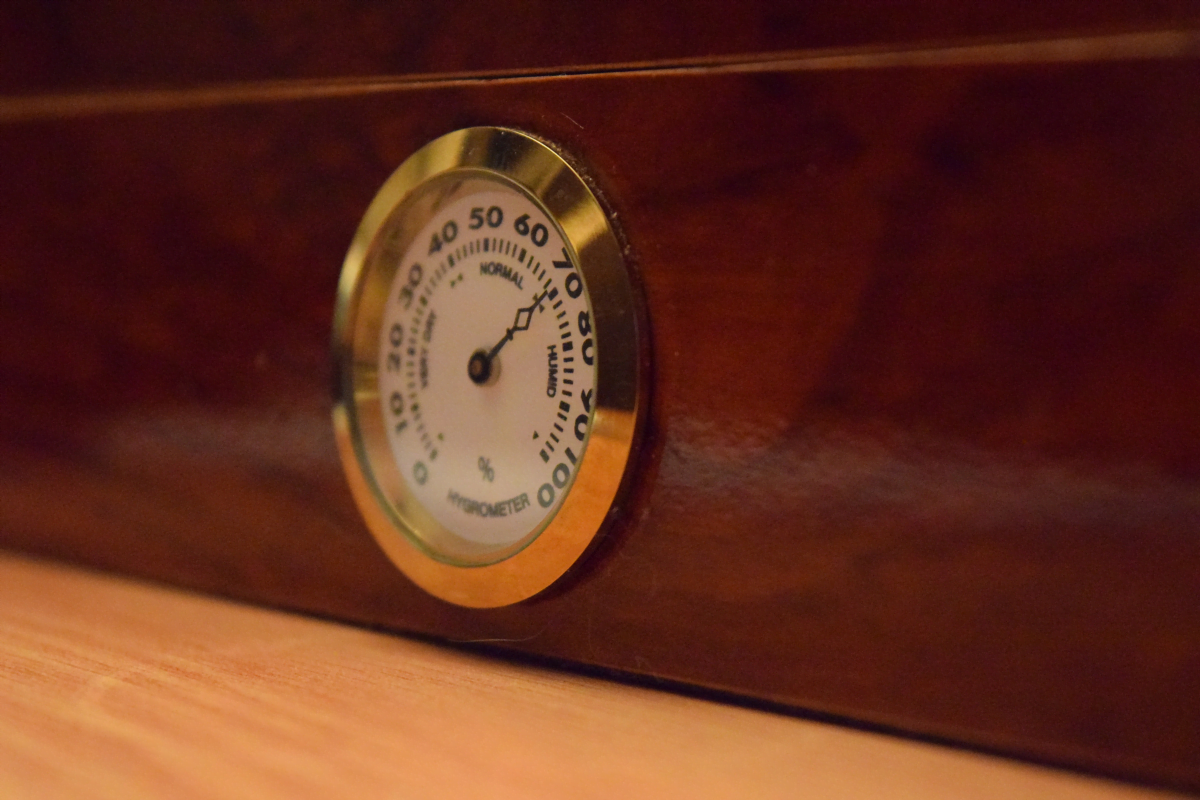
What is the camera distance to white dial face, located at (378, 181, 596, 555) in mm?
765

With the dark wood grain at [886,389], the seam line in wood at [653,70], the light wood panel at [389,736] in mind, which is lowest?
the light wood panel at [389,736]

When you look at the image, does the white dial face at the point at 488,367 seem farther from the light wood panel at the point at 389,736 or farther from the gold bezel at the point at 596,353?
the light wood panel at the point at 389,736

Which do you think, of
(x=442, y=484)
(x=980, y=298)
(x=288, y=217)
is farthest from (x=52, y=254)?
(x=980, y=298)

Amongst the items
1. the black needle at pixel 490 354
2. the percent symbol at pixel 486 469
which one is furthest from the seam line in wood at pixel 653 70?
the percent symbol at pixel 486 469

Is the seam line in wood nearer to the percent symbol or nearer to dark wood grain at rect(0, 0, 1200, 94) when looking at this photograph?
dark wood grain at rect(0, 0, 1200, 94)

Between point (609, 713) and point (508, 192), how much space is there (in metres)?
0.39

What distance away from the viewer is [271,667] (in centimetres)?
78

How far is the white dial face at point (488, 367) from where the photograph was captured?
0.76 meters

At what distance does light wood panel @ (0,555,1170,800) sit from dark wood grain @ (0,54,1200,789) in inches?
1.4

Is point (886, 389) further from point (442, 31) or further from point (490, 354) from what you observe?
point (442, 31)

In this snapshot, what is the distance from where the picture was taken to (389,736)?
647mm

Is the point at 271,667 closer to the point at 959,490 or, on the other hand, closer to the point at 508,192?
the point at 508,192

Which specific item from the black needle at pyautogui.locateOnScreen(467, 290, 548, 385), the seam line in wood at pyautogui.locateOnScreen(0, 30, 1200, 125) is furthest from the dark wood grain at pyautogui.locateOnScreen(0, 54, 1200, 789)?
the black needle at pyautogui.locateOnScreen(467, 290, 548, 385)

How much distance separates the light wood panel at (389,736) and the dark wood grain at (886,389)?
0.04m
